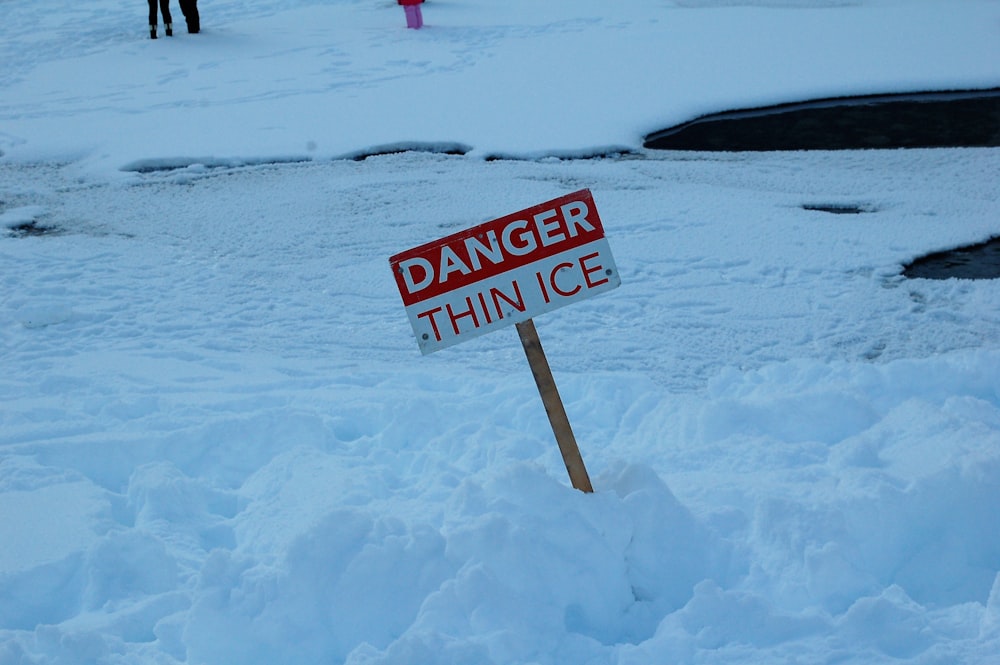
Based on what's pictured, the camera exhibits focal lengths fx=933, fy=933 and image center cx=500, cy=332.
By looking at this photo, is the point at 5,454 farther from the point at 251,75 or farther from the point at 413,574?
the point at 251,75

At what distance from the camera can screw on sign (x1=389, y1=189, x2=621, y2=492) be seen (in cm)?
267

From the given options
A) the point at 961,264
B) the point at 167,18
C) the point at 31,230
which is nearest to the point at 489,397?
the point at 961,264

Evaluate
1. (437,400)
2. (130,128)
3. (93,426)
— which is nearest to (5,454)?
(93,426)

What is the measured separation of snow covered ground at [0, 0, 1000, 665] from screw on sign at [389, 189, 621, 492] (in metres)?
0.50

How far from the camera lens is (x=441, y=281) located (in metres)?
2.69

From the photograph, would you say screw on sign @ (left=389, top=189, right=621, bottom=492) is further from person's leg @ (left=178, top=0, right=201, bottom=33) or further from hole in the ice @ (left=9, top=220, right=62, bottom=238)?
person's leg @ (left=178, top=0, right=201, bottom=33)

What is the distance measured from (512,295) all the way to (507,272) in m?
0.07

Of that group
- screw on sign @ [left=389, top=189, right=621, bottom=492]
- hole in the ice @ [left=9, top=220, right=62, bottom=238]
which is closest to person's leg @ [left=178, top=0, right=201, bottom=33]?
hole in the ice @ [left=9, top=220, right=62, bottom=238]

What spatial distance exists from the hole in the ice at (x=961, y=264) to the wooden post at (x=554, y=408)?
3050mm

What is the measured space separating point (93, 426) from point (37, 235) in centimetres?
308

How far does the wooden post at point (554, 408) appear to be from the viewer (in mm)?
2775

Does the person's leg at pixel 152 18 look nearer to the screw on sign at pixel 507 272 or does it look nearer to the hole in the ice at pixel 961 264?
the hole in the ice at pixel 961 264

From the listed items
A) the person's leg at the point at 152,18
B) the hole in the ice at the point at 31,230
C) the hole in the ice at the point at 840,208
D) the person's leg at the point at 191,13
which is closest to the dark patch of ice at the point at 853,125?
the hole in the ice at the point at 840,208

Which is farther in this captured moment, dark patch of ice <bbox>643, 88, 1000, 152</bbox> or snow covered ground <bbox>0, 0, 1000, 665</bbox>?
dark patch of ice <bbox>643, 88, 1000, 152</bbox>
